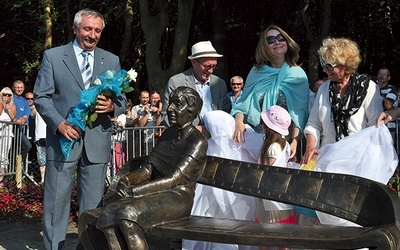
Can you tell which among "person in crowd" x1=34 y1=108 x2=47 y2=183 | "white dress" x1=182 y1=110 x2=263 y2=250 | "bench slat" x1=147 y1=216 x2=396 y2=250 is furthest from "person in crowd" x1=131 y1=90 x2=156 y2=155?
"bench slat" x1=147 y1=216 x2=396 y2=250

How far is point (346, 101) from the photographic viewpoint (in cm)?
578

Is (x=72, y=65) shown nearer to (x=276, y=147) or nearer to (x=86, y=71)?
(x=86, y=71)

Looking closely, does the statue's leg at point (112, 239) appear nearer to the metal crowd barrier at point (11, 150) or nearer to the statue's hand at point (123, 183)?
the statue's hand at point (123, 183)

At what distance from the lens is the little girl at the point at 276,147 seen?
5879 millimetres

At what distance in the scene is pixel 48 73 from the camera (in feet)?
20.2

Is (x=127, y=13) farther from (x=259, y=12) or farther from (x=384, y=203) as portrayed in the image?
(x=384, y=203)

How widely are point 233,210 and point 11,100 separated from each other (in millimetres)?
8689

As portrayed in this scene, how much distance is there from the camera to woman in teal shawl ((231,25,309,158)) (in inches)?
246

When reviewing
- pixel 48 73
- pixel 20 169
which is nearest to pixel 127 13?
pixel 20 169

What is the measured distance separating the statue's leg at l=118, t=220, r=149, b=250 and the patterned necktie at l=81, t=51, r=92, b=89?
72.6 inches

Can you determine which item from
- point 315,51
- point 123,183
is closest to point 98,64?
point 123,183

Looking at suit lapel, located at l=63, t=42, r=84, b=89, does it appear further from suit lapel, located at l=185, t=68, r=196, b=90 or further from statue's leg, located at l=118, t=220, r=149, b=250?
statue's leg, located at l=118, t=220, r=149, b=250

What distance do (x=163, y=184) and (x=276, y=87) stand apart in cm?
169

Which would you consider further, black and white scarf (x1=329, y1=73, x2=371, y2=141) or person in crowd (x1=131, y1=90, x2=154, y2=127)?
person in crowd (x1=131, y1=90, x2=154, y2=127)
